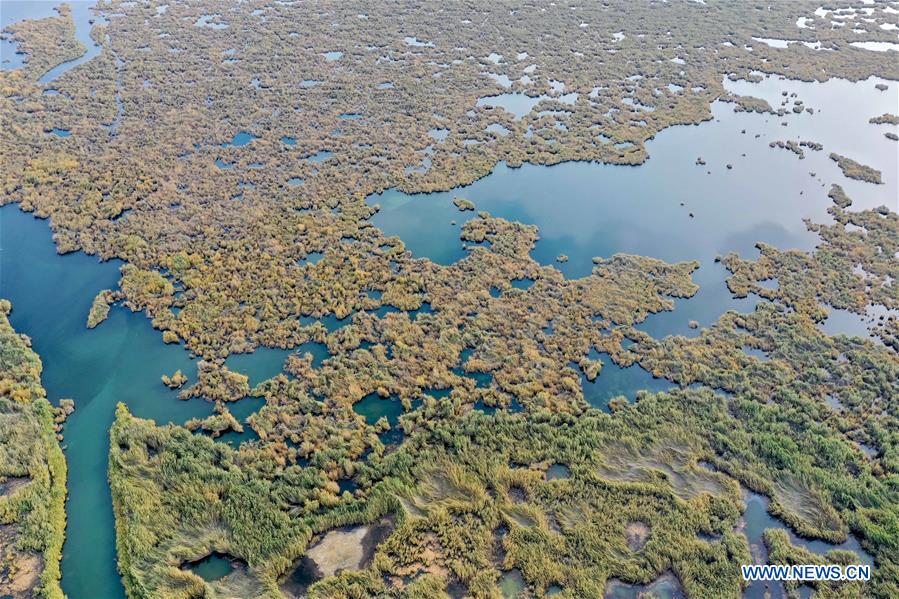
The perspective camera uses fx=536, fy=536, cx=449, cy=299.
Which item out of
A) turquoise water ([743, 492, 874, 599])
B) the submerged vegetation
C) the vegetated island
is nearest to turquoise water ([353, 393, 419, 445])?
the submerged vegetation

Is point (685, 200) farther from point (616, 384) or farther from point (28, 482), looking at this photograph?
point (28, 482)

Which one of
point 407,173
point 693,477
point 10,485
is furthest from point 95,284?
point 693,477

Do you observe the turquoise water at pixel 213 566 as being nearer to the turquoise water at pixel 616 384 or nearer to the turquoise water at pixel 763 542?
the turquoise water at pixel 616 384

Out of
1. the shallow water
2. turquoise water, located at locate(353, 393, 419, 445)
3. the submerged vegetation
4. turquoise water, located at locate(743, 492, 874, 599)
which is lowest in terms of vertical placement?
the submerged vegetation

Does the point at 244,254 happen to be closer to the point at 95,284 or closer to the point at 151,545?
the point at 95,284

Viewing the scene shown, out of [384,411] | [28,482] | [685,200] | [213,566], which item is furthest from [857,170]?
[28,482]

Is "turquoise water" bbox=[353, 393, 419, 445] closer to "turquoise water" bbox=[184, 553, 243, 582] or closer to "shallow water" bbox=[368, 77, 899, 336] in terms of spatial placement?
"turquoise water" bbox=[184, 553, 243, 582]

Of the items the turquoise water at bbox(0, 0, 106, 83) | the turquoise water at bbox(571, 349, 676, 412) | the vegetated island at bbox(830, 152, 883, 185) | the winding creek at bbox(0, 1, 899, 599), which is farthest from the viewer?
the turquoise water at bbox(0, 0, 106, 83)
